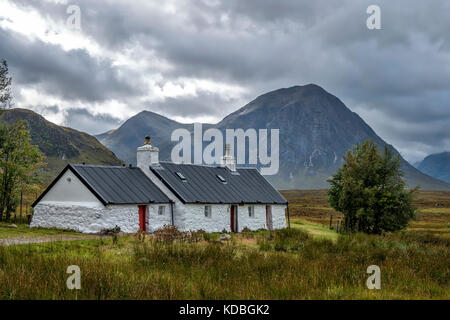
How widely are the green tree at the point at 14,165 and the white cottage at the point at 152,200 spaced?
484cm

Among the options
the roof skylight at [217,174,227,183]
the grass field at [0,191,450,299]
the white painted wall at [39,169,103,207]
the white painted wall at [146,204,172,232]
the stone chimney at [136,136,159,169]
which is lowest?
the grass field at [0,191,450,299]

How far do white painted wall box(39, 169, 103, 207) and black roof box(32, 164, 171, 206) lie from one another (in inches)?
11.1

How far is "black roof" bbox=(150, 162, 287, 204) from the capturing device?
112 ft

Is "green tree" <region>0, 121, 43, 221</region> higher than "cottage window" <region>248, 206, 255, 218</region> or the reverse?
higher

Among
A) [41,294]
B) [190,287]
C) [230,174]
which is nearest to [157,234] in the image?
[190,287]

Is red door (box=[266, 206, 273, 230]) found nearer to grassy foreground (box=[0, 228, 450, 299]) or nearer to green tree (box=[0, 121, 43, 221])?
green tree (box=[0, 121, 43, 221])

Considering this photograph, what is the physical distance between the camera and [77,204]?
29.9 metres

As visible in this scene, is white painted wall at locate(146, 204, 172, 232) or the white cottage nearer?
the white cottage

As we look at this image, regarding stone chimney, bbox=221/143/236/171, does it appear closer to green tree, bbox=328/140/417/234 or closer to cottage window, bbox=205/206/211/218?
cottage window, bbox=205/206/211/218

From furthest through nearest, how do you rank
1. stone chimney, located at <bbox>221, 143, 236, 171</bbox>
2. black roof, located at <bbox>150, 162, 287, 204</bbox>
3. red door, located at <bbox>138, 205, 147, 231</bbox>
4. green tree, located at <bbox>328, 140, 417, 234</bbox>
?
stone chimney, located at <bbox>221, 143, 236, 171</bbox> → green tree, located at <bbox>328, 140, 417, 234</bbox> → black roof, located at <bbox>150, 162, 287, 204</bbox> → red door, located at <bbox>138, 205, 147, 231</bbox>

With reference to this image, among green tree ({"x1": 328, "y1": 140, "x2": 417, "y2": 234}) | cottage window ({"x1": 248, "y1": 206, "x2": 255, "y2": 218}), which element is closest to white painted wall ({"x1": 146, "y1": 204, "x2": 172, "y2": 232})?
cottage window ({"x1": 248, "y1": 206, "x2": 255, "y2": 218})

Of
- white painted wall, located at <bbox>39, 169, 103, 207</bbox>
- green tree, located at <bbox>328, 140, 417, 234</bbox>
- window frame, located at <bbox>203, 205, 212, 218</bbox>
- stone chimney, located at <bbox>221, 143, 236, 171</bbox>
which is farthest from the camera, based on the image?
stone chimney, located at <bbox>221, 143, 236, 171</bbox>

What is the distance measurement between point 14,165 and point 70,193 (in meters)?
7.24
